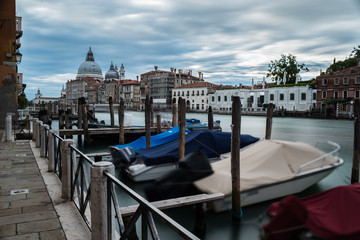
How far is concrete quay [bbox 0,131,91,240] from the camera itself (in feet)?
10.5

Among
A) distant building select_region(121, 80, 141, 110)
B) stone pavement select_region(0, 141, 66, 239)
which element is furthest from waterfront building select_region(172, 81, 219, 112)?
stone pavement select_region(0, 141, 66, 239)

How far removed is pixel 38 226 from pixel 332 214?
10.9ft

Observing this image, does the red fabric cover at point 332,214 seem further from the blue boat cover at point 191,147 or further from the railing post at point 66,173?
the blue boat cover at point 191,147

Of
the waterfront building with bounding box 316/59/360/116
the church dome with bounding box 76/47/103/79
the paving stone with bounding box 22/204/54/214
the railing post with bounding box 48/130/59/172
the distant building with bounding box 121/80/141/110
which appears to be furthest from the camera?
the church dome with bounding box 76/47/103/79

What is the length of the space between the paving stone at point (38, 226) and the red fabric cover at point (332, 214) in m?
3.17

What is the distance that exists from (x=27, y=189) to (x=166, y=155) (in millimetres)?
3852

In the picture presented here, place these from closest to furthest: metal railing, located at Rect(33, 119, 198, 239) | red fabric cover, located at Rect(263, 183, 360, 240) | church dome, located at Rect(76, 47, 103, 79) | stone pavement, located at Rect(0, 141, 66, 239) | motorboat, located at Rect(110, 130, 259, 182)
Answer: red fabric cover, located at Rect(263, 183, 360, 240)
metal railing, located at Rect(33, 119, 198, 239)
stone pavement, located at Rect(0, 141, 66, 239)
motorboat, located at Rect(110, 130, 259, 182)
church dome, located at Rect(76, 47, 103, 79)

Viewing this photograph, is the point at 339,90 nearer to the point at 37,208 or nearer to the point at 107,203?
the point at 37,208

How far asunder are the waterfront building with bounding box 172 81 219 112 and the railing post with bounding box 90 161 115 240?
66.4 meters

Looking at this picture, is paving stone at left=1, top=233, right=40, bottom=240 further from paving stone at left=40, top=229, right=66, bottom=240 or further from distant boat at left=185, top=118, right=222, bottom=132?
distant boat at left=185, top=118, right=222, bottom=132

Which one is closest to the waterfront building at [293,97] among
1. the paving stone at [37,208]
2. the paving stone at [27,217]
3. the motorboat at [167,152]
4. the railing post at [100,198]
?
the motorboat at [167,152]

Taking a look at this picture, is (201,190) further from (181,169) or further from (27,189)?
(27,189)

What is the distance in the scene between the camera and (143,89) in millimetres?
87250

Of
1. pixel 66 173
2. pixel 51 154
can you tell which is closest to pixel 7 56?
pixel 51 154
